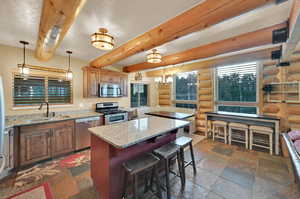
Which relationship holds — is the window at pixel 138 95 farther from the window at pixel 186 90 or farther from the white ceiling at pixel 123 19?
the white ceiling at pixel 123 19

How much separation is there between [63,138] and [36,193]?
4.15ft

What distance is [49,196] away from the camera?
6.24ft

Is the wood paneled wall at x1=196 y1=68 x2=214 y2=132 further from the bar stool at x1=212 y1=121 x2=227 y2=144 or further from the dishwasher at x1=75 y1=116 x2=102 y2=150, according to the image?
the dishwasher at x1=75 y1=116 x2=102 y2=150

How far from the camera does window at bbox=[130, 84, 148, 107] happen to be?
562 centimetres

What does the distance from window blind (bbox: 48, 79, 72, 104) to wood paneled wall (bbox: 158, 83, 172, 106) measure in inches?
156

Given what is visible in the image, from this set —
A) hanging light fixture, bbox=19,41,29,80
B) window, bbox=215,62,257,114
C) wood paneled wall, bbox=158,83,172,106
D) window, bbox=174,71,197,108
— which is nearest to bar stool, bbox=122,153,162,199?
hanging light fixture, bbox=19,41,29,80

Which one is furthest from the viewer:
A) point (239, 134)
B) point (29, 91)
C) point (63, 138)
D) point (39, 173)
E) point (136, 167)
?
point (239, 134)

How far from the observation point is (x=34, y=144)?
2.67m

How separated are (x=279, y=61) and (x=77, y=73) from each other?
18.8ft

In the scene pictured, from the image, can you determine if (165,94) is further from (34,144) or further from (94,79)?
(34,144)

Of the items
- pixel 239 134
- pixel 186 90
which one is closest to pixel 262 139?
pixel 239 134

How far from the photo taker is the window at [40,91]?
119 inches

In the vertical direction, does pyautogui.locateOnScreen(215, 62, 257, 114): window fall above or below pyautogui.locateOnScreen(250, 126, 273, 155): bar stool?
above

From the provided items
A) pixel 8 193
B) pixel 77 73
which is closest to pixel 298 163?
pixel 8 193
